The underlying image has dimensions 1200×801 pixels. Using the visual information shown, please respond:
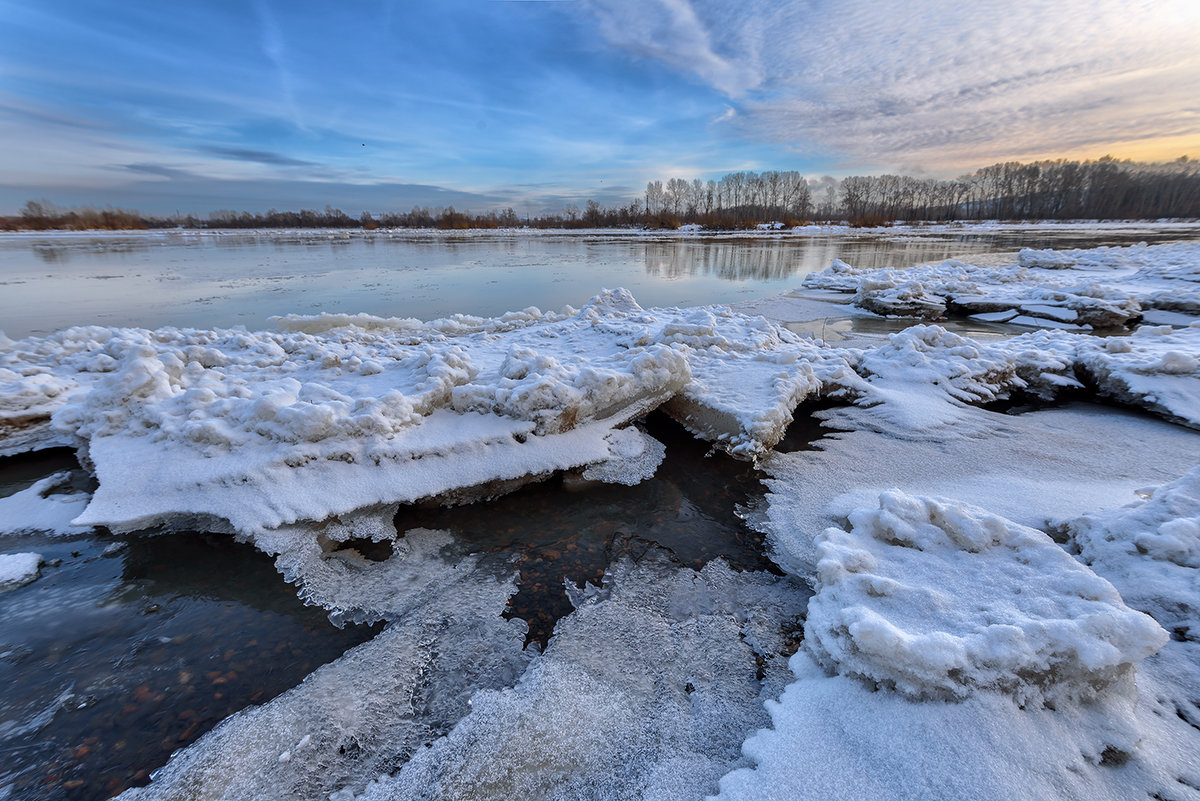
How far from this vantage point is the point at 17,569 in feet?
9.71

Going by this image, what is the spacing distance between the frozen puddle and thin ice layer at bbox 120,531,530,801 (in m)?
0.01

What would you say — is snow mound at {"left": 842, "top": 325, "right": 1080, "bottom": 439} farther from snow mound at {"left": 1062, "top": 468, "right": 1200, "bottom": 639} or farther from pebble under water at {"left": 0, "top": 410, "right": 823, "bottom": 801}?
pebble under water at {"left": 0, "top": 410, "right": 823, "bottom": 801}

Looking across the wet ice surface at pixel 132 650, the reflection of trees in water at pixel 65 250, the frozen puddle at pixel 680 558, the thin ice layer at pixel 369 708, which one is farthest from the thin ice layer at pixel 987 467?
the reflection of trees in water at pixel 65 250

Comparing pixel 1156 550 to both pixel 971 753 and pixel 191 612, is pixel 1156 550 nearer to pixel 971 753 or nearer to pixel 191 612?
pixel 971 753

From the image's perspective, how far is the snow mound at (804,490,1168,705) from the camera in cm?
186

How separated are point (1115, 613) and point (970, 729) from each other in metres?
0.83

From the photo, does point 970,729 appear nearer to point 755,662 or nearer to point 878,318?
point 755,662

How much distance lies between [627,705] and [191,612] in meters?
2.63

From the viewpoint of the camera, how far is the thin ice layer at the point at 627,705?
74.6 inches

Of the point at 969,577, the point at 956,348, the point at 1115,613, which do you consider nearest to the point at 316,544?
the point at 969,577

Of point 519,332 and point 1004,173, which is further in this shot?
point 1004,173

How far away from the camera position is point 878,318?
39.3 ft

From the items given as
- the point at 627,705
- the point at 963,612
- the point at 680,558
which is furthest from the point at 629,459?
the point at 963,612

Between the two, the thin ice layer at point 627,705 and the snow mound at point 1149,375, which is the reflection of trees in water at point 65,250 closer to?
the thin ice layer at point 627,705
